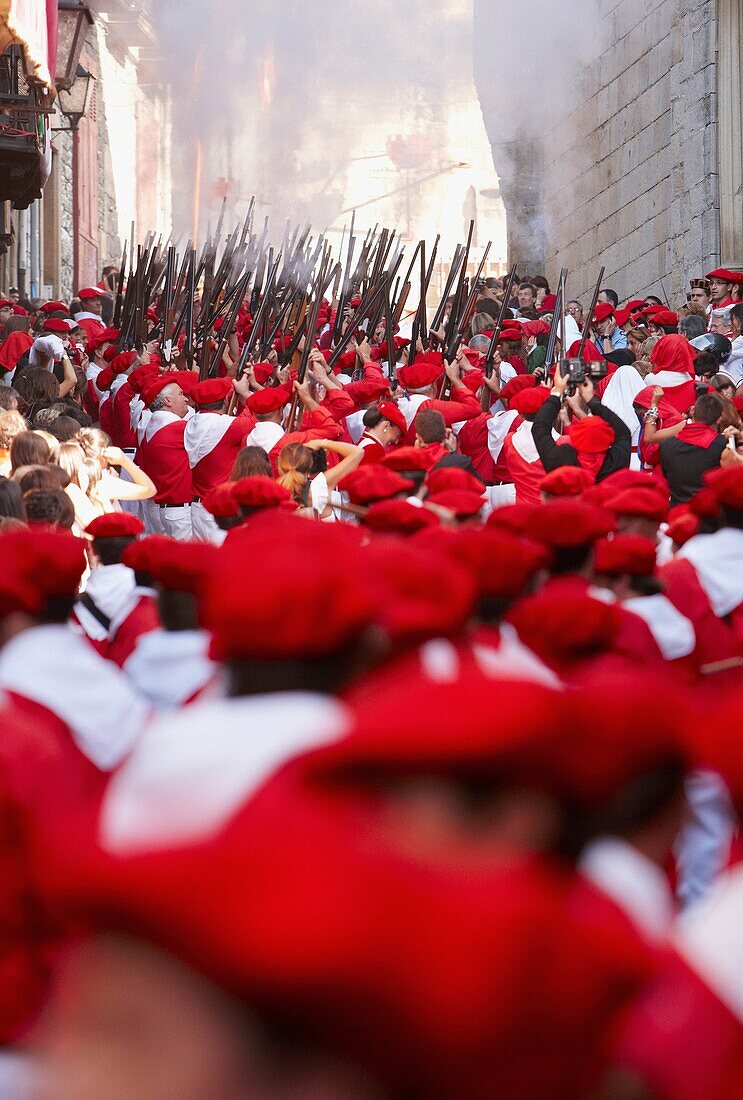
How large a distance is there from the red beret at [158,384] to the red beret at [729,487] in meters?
6.13

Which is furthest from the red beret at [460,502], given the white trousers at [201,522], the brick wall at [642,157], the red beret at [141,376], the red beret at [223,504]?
the brick wall at [642,157]

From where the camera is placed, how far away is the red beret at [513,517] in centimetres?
466

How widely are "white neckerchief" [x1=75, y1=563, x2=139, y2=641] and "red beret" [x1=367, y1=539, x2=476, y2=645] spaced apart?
2130 mm

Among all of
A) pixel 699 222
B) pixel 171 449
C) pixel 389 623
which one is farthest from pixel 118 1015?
pixel 699 222

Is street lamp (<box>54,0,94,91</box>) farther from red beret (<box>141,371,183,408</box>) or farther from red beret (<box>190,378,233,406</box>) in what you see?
red beret (<box>190,378,233,406</box>)

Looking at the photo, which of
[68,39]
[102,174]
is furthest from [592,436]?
[102,174]

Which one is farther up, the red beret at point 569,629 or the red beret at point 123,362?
the red beret at point 123,362

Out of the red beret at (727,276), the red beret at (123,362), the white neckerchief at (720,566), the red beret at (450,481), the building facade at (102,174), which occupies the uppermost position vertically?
the building facade at (102,174)

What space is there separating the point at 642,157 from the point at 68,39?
27.0 feet

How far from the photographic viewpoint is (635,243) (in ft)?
69.6

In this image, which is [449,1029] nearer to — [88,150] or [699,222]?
[699,222]

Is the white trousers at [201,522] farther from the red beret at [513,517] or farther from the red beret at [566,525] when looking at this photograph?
the red beret at [566,525]

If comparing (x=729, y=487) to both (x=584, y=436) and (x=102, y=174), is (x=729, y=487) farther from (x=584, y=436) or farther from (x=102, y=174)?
(x=102, y=174)

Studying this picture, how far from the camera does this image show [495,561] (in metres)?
3.87
